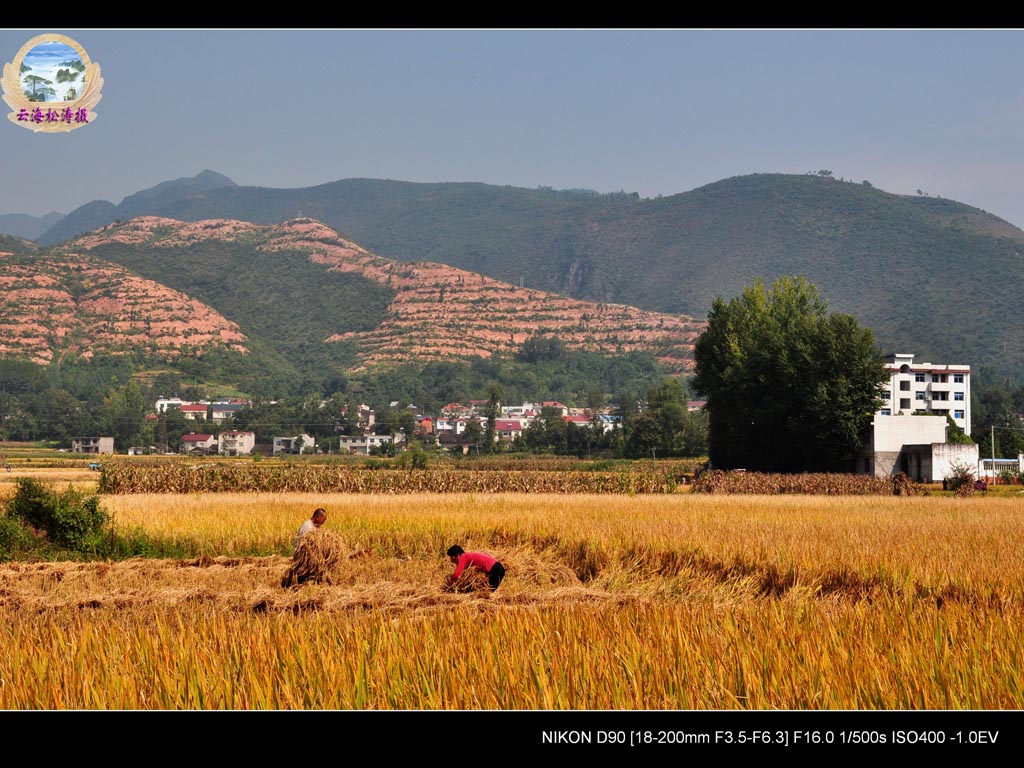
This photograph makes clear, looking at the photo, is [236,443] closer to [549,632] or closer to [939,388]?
[939,388]

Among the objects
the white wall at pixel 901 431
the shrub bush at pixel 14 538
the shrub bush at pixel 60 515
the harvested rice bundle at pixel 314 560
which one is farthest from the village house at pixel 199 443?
the harvested rice bundle at pixel 314 560

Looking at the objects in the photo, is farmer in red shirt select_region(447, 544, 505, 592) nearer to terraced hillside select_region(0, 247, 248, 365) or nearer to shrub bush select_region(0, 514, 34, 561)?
shrub bush select_region(0, 514, 34, 561)

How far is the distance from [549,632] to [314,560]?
6735 mm

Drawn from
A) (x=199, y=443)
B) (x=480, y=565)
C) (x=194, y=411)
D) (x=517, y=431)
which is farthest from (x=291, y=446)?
(x=480, y=565)

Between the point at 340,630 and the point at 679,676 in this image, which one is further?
the point at 340,630

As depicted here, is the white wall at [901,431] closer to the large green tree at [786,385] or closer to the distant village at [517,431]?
the distant village at [517,431]

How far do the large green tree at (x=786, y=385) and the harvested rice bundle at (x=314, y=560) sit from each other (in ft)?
153

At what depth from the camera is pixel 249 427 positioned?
13475 centimetres

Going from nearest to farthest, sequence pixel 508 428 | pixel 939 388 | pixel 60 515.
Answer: pixel 60 515
pixel 939 388
pixel 508 428

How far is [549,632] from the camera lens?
24.9 ft

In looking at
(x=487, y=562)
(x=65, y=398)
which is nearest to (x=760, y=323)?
(x=487, y=562)

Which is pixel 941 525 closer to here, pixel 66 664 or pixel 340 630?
pixel 340 630
